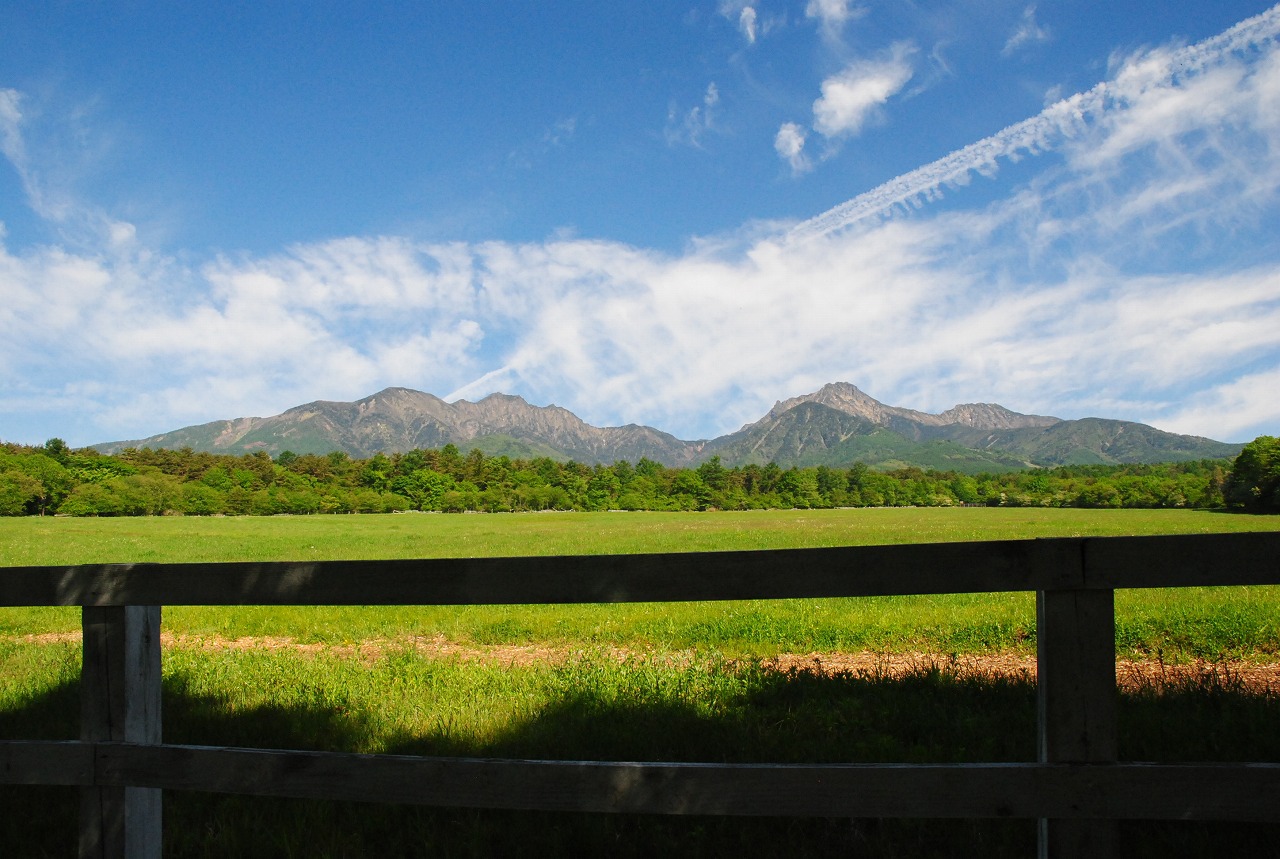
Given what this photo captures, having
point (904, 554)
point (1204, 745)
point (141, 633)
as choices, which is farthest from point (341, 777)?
point (1204, 745)

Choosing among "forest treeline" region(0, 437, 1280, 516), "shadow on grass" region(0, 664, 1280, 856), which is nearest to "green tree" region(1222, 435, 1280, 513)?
"forest treeline" region(0, 437, 1280, 516)

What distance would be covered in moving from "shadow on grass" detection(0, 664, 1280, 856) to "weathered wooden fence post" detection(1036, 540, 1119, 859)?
1.58 metres

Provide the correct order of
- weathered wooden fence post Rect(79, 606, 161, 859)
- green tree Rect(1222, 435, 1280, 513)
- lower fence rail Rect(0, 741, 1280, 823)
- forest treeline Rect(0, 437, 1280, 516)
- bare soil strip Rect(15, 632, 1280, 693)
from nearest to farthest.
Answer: lower fence rail Rect(0, 741, 1280, 823) < weathered wooden fence post Rect(79, 606, 161, 859) < bare soil strip Rect(15, 632, 1280, 693) < green tree Rect(1222, 435, 1280, 513) < forest treeline Rect(0, 437, 1280, 516)

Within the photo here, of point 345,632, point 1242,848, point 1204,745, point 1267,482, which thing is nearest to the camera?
point 1242,848

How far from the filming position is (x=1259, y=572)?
263cm

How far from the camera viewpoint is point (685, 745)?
5.29 meters

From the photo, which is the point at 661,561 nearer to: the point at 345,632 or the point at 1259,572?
the point at 1259,572

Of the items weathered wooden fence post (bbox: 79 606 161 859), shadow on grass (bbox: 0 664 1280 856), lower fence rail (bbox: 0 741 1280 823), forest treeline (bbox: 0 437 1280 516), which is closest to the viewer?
lower fence rail (bbox: 0 741 1280 823)

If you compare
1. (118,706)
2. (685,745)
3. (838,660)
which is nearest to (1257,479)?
(838,660)

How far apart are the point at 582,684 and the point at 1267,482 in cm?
12324

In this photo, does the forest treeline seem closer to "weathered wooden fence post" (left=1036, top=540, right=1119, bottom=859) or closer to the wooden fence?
the wooden fence

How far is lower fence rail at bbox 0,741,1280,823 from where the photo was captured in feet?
8.56

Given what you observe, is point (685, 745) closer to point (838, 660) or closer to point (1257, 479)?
point (838, 660)

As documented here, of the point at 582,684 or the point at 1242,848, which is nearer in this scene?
the point at 1242,848
